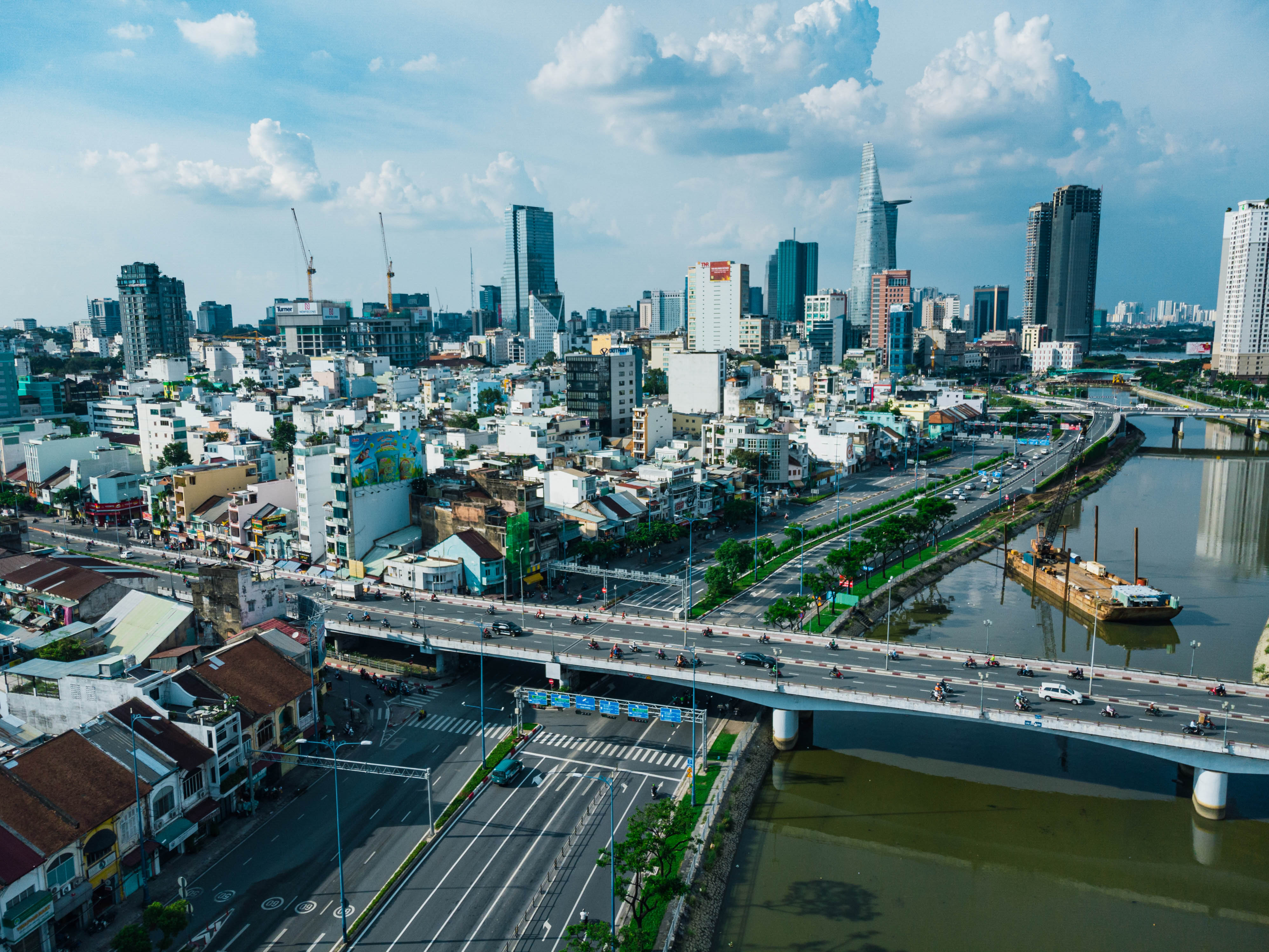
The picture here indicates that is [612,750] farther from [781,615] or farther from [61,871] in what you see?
[61,871]

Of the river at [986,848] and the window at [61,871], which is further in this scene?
the river at [986,848]

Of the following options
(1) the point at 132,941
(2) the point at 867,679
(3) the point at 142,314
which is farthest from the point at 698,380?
(3) the point at 142,314

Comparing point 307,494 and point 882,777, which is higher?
point 307,494

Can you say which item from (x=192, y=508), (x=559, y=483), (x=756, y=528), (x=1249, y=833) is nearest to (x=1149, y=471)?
(x=756, y=528)

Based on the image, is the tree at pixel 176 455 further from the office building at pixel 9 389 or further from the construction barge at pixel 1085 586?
the construction barge at pixel 1085 586

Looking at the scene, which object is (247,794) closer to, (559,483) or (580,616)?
(580,616)

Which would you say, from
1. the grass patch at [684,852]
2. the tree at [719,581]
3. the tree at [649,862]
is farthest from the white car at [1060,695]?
the tree at [719,581]
